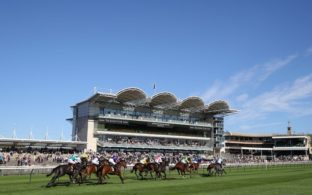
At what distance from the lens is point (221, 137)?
279ft

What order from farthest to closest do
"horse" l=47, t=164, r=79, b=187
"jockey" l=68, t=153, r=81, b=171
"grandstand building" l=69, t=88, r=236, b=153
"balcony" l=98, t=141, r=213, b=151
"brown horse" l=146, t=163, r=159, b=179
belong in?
"grandstand building" l=69, t=88, r=236, b=153, "balcony" l=98, t=141, r=213, b=151, "brown horse" l=146, t=163, r=159, b=179, "jockey" l=68, t=153, r=81, b=171, "horse" l=47, t=164, r=79, b=187

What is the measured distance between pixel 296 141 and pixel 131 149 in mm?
57067

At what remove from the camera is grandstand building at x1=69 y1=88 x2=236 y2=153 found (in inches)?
2527

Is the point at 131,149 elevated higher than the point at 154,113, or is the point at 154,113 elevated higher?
the point at 154,113

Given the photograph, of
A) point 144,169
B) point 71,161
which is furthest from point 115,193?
point 144,169

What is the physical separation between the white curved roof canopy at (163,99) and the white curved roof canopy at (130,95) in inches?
114

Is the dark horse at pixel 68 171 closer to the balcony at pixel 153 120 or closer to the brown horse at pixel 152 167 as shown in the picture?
the brown horse at pixel 152 167

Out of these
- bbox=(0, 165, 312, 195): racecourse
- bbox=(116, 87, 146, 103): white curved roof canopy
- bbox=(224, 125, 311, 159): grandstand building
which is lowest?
bbox=(0, 165, 312, 195): racecourse

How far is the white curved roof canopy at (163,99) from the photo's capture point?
227 feet

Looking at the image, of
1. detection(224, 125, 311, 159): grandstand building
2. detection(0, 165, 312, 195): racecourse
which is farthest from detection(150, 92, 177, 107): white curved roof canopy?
detection(0, 165, 312, 195): racecourse

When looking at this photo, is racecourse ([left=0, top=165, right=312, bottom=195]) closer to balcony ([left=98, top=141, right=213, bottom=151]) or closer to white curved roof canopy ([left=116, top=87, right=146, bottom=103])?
balcony ([left=98, top=141, right=213, bottom=151])

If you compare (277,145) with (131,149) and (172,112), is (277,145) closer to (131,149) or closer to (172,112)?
(172,112)

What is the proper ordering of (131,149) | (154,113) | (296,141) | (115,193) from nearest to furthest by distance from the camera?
(115,193) → (131,149) → (154,113) → (296,141)

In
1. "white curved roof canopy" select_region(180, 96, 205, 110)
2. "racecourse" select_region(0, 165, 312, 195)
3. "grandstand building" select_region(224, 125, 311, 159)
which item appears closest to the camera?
"racecourse" select_region(0, 165, 312, 195)
